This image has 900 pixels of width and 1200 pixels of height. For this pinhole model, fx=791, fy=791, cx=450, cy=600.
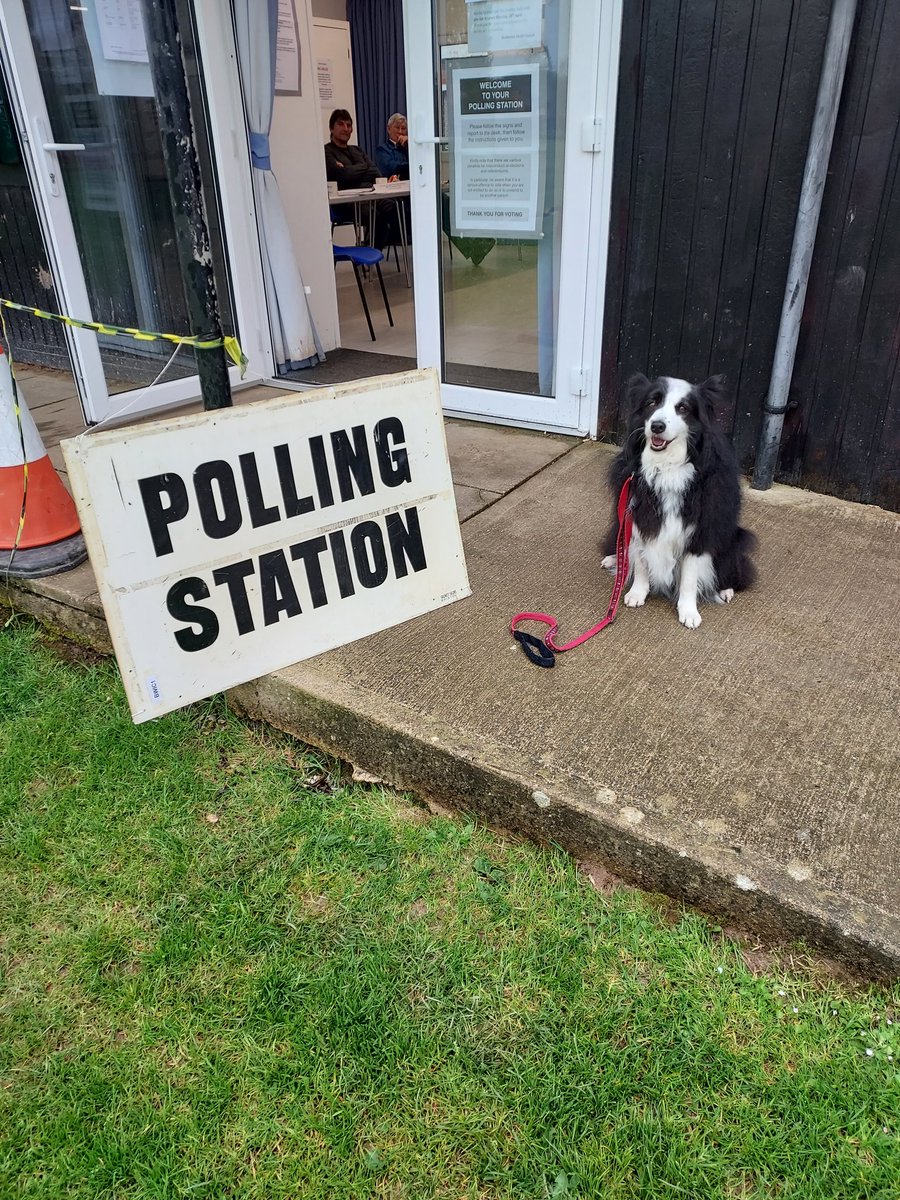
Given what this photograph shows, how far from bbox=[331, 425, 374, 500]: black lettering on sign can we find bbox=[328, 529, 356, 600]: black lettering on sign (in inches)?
5.2

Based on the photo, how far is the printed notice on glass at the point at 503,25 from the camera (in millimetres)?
3637

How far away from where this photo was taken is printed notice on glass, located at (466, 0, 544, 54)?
11.9 feet

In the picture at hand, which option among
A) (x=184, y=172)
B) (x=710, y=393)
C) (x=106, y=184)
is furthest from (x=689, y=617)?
(x=106, y=184)

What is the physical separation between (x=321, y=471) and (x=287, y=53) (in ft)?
14.5

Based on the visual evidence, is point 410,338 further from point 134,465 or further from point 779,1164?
point 779,1164

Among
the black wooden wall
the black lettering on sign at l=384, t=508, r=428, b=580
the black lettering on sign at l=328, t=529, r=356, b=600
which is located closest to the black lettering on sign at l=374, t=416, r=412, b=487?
the black lettering on sign at l=384, t=508, r=428, b=580

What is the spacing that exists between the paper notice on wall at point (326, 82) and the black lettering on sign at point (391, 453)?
1243 centimetres

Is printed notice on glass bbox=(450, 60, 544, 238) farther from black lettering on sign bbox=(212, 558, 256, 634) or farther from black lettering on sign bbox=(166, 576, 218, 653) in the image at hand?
black lettering on sign bbox=(166, 576, 218, 653)

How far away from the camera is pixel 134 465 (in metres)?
2.18

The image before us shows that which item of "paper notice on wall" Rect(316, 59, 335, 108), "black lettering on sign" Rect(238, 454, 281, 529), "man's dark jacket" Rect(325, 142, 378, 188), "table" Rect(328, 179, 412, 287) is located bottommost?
"black lettering on sign" Rect(238, 454, 281, 529)

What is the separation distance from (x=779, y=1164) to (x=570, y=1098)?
0.38 m

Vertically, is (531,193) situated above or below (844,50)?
below

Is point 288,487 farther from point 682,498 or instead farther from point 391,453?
point 682,498

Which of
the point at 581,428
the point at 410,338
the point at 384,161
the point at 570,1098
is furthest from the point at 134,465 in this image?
the point at 384,161
